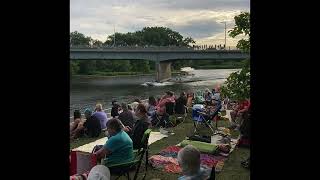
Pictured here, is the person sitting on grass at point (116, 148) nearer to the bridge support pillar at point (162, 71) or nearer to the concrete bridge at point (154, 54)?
the concrete bridge at point (154, 54)

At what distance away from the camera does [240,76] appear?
5.18 meters

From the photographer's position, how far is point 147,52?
43906mm

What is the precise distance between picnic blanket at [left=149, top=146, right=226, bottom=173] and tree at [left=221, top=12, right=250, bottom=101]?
107cm

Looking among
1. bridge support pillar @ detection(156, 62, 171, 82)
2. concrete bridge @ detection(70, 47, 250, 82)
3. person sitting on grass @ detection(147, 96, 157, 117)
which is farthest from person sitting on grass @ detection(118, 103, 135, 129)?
bridge support pillar @ detection(156, 62, 171, 82)

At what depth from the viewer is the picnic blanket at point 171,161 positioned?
5859 millimetres

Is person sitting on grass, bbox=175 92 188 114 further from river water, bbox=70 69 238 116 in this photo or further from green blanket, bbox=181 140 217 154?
river water, bbox=70 69 238 116

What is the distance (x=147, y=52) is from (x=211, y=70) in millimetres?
24229

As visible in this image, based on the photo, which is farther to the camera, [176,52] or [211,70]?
[211,70]

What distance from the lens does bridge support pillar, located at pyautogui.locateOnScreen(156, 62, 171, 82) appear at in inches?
1795

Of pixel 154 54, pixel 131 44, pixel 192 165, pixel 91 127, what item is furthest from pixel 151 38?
pixel 192 165
